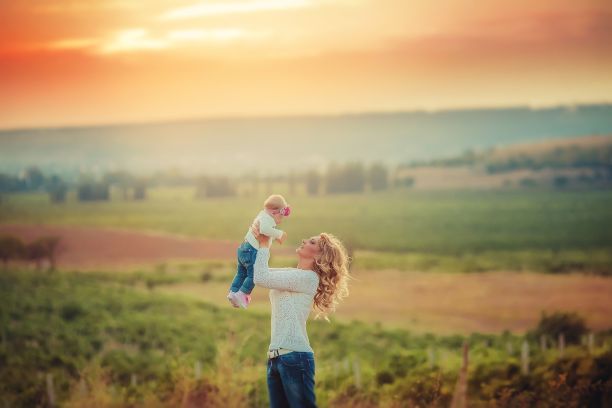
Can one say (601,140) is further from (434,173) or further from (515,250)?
(434,173)

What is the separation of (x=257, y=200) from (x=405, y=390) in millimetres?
51441

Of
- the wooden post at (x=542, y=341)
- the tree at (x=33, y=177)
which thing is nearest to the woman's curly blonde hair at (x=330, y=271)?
the wooden post at (x=542, y=341)

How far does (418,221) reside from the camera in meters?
60.3

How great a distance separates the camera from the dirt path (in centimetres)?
4453

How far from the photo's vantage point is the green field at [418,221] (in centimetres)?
4634

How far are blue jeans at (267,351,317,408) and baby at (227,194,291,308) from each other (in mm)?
380

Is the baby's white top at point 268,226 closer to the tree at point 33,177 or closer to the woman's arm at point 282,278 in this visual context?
the woman's arm at point 282,278

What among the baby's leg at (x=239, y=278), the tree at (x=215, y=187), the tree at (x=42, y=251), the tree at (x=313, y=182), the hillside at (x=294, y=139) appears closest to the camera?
the baby's leg at (x=239, y=278)

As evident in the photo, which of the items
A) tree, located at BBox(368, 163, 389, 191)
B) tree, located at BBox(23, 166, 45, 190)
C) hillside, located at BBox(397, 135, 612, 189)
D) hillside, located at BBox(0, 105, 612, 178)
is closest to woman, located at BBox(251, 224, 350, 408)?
tree, located at BBox(23, 166, 45, 190)

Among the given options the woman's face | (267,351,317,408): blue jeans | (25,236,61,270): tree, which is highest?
the woman's face

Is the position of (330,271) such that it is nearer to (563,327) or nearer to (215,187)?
(563,327)

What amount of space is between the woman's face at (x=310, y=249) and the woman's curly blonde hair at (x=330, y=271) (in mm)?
21

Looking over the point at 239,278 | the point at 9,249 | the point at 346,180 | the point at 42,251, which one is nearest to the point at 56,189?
the point at 42,251

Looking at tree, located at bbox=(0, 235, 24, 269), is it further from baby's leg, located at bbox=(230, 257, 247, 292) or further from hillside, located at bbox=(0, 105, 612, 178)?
baby's leg, located at bbox=(230, 257, 247, 292)
